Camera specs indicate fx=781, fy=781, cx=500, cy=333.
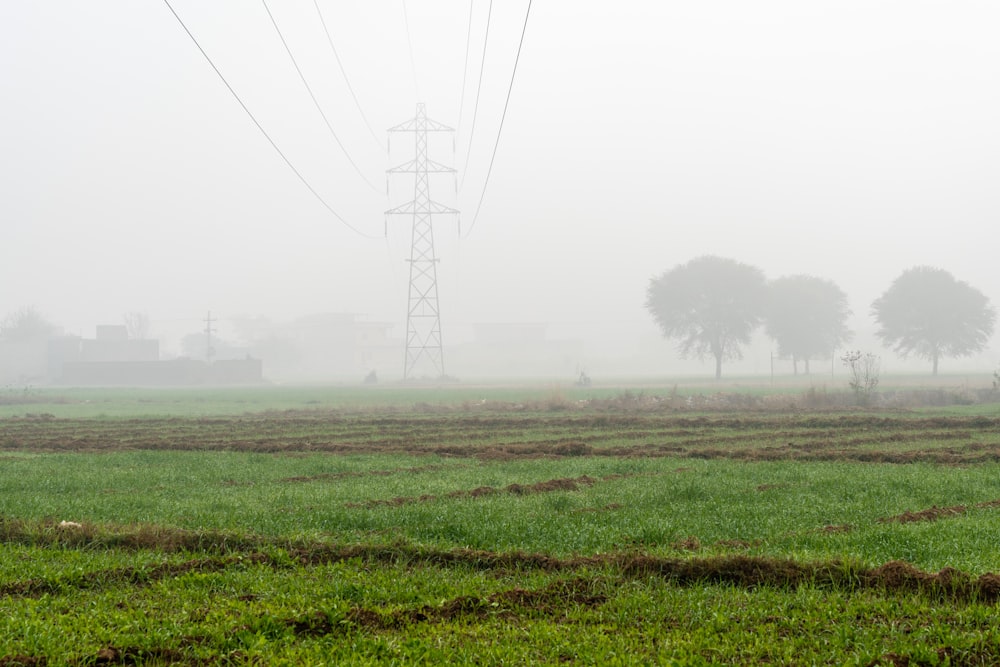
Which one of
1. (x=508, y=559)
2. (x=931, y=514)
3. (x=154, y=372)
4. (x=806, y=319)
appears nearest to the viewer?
(x=508, y=559)

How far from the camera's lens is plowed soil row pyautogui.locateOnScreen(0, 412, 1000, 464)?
23969 mm

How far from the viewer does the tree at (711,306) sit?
363ft

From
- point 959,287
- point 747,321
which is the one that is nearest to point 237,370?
point 747,321

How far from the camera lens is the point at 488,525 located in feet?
41.4

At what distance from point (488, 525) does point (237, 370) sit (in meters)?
130

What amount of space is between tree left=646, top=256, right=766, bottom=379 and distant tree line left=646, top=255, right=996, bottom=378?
0.14m

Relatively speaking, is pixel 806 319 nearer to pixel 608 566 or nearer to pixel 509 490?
pixel 509 490

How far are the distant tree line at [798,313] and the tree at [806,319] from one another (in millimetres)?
150

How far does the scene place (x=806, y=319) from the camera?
387ft

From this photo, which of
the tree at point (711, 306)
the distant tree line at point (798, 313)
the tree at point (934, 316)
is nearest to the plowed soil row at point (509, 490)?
the distant tree line at point (798, 313)

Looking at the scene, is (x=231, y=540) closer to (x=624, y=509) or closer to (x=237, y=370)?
(x=624, y=509)

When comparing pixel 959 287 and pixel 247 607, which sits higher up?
pixel 959 287

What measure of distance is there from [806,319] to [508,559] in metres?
117

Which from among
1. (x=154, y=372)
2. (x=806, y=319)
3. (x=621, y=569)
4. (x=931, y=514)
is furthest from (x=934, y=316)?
(x=154, y=372)
